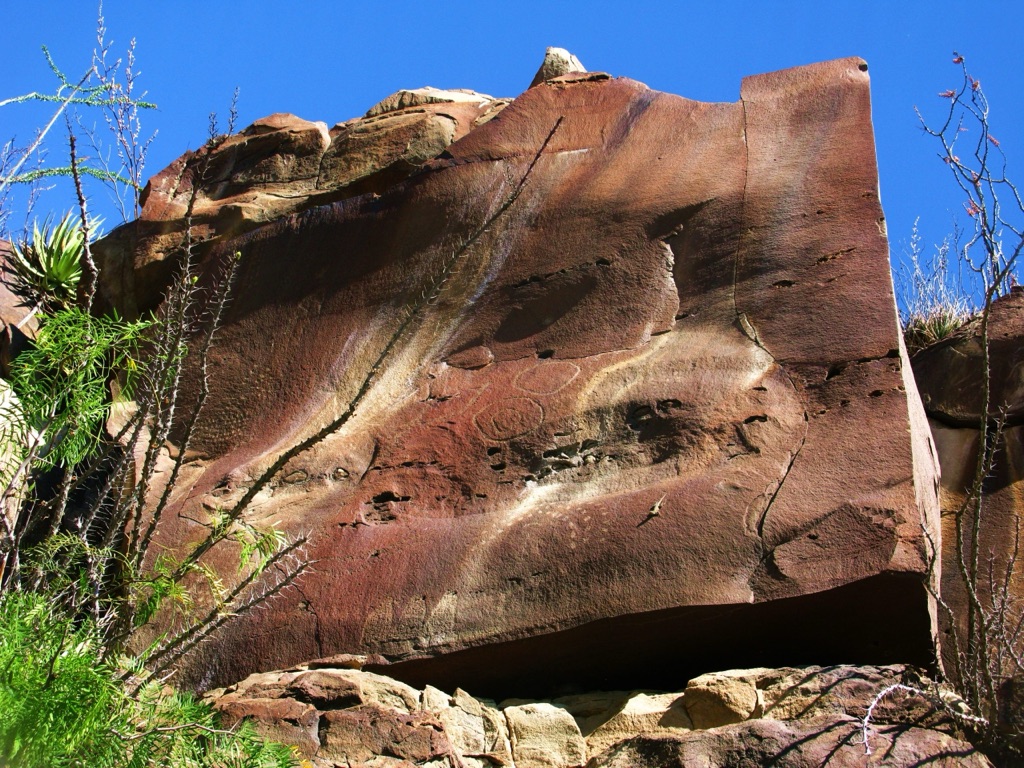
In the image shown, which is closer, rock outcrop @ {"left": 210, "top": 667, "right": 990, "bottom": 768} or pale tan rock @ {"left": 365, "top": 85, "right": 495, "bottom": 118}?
rock outcrop @ {"left": 210, "top": 667, "right": 990, "bottom": 768}

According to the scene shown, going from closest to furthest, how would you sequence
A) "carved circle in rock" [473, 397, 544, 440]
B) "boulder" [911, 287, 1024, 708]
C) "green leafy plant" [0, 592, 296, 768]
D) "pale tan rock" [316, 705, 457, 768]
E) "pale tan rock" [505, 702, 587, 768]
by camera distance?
"green leafy plant" [0, 592, 296, 768], "pale tan rock" [316, 705, 457, 768], "pale tan rock" [505, 702, 587, 768], "carved circle in rock" [473, 397, 544, 440], "boulder" [911, 287, 1024, 708]

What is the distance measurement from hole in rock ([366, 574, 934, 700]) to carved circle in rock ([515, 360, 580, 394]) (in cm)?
125

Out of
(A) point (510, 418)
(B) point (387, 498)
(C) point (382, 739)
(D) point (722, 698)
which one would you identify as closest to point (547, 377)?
(A) point (510, 418)

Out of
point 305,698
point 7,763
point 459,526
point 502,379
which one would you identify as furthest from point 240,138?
point 7,763

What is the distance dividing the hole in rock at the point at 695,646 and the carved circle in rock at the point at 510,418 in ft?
3.43

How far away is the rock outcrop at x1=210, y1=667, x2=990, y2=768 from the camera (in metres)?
3.74

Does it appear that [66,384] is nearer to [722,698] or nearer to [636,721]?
[636,721]

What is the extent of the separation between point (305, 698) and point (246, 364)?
8.48 ft

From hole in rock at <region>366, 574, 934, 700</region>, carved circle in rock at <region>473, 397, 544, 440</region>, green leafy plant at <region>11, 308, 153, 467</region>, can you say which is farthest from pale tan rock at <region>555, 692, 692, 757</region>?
green leafy plant at <region>11, 308, 153, 467</region>

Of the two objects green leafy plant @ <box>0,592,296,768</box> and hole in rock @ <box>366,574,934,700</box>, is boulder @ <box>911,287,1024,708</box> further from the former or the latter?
green leafy plant @ <box>0,592,296,768</box>

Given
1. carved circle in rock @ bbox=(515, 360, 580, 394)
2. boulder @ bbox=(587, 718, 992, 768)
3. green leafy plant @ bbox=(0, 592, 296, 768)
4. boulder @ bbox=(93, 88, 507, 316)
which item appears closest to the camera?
green leafy plant @ bbox=(0, 592, 296, 768)

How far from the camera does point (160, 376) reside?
13.7ft

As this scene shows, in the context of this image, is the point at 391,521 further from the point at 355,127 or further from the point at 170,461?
the point at 355,127

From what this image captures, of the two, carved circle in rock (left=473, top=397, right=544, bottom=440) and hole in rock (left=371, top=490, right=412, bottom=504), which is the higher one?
carved circle in rock (left=473, top=397, right=544, bottom=440)
